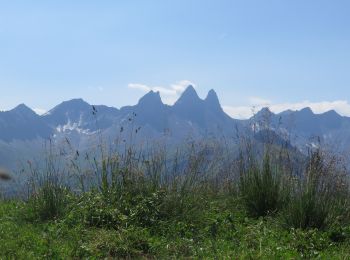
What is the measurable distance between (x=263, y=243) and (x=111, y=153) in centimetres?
357

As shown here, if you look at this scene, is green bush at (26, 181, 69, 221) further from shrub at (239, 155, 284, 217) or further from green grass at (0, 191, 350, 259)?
shrub at (239, 155, 284, 217)

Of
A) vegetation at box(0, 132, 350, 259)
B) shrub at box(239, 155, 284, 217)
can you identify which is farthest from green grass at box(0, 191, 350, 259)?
shrub at box(239, 155, 284, 217)

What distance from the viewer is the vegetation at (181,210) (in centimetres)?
588

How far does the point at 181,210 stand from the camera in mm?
7469

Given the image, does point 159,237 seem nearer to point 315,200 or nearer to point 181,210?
point 181,210

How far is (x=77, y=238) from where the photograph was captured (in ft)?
20.1

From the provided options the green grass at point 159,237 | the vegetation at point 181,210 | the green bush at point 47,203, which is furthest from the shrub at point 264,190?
the green bush at point 47,203

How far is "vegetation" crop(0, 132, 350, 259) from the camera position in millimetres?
5875

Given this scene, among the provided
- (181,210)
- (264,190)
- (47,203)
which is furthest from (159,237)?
(264,190)

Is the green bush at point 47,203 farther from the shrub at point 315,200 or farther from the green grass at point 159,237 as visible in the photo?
the shrub at point 315,200

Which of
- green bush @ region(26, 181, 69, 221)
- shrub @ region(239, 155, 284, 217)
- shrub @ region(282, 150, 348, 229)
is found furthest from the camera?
shrub @ region(239, 155, 284, 217)

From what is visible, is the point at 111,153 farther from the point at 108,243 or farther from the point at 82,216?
the point at 108,243

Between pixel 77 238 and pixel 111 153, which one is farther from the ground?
pixel 111 153

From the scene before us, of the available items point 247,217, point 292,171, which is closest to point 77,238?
point 247,217
